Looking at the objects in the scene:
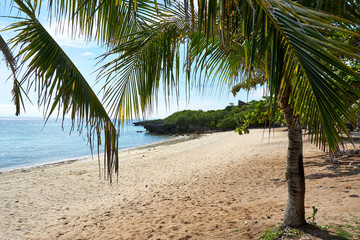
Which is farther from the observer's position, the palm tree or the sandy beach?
the sandy beach

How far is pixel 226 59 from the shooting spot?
3246 mm

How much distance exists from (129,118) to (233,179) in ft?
18.8

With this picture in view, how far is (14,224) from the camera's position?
5.82 m

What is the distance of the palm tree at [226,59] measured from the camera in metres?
1.51

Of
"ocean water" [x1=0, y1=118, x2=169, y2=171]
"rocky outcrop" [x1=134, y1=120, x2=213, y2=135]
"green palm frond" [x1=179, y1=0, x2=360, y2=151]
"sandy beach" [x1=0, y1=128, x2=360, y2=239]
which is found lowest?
"ocean water" [x1=0, y1=118, x2=169, y2=171]

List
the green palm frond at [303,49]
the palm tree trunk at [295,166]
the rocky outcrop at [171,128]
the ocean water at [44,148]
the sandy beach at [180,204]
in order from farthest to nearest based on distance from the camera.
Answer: the rocky outcrop at [171,128], the ocean water at [44,148], the sandy beach at [180,204], the palm tree trunk at [295,166], the green palm frond at [303,49]

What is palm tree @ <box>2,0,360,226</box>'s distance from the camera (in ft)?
4.94

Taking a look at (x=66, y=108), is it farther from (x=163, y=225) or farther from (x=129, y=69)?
(x=163, y=225)

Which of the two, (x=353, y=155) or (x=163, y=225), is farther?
(x=353, y=155)

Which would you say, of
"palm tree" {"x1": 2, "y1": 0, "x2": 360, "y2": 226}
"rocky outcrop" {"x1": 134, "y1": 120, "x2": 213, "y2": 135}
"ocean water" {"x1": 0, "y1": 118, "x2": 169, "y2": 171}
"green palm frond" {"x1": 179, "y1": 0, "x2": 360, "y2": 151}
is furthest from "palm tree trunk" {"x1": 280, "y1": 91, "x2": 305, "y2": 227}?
"rocky outcrop" {"x1": 134, "y1": 120, "x2": 213, "y2": 135}

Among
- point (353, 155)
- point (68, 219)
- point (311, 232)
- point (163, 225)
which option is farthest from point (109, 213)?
point (353, 155)

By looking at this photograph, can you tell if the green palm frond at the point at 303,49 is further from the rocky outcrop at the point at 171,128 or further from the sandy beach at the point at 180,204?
the rocky outcrop at the point at 171,128

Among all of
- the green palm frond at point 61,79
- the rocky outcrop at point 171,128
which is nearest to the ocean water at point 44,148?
the green palm frond at point 61,79

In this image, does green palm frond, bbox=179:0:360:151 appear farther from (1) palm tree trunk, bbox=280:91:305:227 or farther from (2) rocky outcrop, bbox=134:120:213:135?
(2) rocky outcrop, bbox=134:120:213:135
